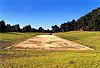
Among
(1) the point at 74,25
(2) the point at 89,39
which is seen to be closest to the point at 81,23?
(1) the point at 74,25

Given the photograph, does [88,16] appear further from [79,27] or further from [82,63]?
[82,63]

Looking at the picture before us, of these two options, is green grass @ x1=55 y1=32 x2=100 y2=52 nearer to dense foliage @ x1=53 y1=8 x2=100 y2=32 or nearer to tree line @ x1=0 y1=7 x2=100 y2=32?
tree line @ x1=0 y1=7 x2=100 y2=32

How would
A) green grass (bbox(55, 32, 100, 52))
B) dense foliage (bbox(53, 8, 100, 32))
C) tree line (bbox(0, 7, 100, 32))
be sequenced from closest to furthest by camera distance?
green grass (bbox(55, 32, 100, 52)) → tree line (bbox(0, 7, 100, 32)) → dense foliage (bbox(53, 8, 100, 32))

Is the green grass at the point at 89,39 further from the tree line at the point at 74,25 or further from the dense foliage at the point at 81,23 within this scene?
the dense foliage at the point at 81,23

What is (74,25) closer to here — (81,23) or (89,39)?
(81,23)

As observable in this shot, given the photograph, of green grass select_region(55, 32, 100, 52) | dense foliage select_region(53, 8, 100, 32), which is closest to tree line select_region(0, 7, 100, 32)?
dense foliage select_region(53, 8, 100, 32)

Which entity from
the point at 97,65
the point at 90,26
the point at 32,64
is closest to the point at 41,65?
the point at 32,64

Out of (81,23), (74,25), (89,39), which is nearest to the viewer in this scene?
(89,39)

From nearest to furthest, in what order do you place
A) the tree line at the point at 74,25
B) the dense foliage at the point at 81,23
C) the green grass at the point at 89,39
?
1. the green grass at the point at 89,39
2. the tree line at the point at 74,25
3. the dense foliage at the point at 81,23

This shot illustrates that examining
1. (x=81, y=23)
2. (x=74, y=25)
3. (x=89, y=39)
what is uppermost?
(x=81, y=23)

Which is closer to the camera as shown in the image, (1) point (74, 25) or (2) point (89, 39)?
(2) point (89, 39)

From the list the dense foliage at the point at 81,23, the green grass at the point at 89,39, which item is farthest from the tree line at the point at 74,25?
the green grass at the point at 89,39

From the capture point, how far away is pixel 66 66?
11578 mm

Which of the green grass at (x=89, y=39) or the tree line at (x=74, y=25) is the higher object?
the tree line at (x=74, y=25)
